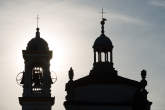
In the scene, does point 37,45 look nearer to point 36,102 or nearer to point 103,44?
point 36,102

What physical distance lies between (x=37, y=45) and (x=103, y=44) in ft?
14.3

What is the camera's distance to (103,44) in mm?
49031

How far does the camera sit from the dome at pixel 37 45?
155 ft

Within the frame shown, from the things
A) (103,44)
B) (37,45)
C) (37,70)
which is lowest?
(37,70)

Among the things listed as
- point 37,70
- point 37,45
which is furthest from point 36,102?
point 37,45

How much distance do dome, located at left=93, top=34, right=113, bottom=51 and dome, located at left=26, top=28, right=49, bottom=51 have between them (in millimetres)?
3377

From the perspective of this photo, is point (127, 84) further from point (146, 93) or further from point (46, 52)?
point (46, 52)

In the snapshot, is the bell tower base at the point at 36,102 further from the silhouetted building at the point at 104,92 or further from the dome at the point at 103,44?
the dome at the point at 103,44

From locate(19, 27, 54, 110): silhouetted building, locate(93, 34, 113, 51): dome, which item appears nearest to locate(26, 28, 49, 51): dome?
locate(19, 27, 54, 110): silhouetted building

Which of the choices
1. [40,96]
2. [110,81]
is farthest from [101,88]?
[40,96]

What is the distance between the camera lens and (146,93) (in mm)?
46375

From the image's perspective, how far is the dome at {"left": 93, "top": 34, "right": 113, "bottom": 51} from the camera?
48969mm

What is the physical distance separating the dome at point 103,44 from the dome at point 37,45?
3.38 m

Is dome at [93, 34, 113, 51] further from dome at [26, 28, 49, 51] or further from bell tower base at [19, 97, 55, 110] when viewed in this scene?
bell tower base at [19, 97, 55, 110]
